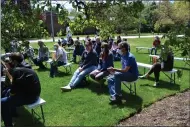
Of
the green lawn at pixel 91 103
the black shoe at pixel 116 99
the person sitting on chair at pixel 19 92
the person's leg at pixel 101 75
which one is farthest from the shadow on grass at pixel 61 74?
the person sitting on chair at pixel 19 92

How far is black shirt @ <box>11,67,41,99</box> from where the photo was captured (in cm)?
645

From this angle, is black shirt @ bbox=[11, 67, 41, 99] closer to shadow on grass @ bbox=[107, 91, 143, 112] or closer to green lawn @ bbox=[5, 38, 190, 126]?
green lawn @ bbox=[5, 38, 190, 126]

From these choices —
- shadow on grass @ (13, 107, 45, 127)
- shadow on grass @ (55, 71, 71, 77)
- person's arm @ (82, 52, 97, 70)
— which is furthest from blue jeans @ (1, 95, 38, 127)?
shadow on grass @ (55, 71, 71, 77)

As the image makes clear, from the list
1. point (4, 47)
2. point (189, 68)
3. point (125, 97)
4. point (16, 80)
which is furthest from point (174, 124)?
point (189, 68)

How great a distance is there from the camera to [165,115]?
23.8ft

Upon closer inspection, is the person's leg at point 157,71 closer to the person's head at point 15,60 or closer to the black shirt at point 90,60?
the black shirt at point 90,60

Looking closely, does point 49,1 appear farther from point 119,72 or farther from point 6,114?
point 119,72

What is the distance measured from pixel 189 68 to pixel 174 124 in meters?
7.05

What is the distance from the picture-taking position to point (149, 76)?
442 inches

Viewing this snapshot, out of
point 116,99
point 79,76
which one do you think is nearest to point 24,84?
point 116,99

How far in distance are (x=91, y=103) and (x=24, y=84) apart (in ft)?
7.10

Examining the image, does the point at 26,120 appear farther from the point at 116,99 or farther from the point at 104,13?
the point at 104,13

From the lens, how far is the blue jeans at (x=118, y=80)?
8.12 meters

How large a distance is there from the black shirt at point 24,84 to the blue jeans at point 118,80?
89.0 inches
